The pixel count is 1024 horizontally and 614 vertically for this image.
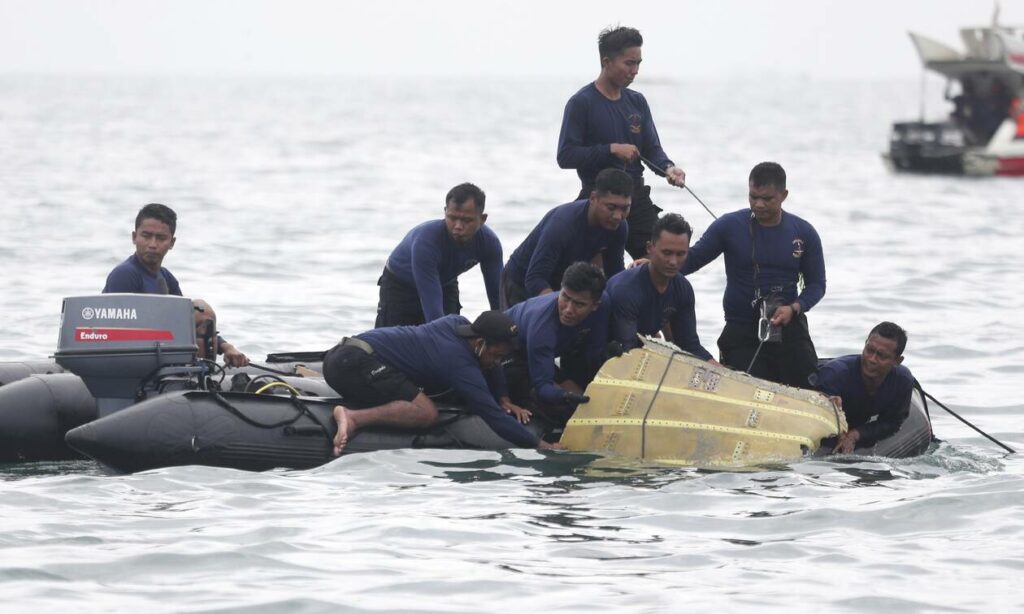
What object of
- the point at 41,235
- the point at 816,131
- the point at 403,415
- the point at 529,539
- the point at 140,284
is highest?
the point at 816,131

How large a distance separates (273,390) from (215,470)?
0.83m

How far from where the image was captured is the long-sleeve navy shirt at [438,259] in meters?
11.0

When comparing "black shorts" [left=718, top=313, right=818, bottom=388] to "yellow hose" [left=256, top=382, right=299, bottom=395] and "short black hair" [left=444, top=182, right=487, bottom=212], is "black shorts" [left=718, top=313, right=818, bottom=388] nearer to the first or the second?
"short black hair" [left=444, top=182, right=487, bottom=212]

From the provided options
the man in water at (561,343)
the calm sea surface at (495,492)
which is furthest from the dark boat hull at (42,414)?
the man in water at (561,343)

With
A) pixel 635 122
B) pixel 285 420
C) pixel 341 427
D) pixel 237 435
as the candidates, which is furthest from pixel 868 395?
pixel 237 435

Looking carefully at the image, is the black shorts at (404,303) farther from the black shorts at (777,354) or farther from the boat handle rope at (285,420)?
the black shorts at (777,354)

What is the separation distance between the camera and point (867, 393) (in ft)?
36.0

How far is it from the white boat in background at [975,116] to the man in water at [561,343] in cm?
3117

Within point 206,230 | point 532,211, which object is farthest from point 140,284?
point 532,211

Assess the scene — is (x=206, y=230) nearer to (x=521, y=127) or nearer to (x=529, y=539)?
(x=529, y=539)

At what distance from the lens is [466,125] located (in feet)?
272

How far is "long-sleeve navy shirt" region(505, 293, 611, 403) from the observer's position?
10148mm

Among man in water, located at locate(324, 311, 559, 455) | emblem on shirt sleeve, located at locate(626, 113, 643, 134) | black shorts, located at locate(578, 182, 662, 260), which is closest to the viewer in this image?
man in water, located at locate(324, 311, 559, 455)

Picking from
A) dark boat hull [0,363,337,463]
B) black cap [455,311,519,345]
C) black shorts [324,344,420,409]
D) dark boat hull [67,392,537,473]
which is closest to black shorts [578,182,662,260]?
black cap [455,311,519,345]
